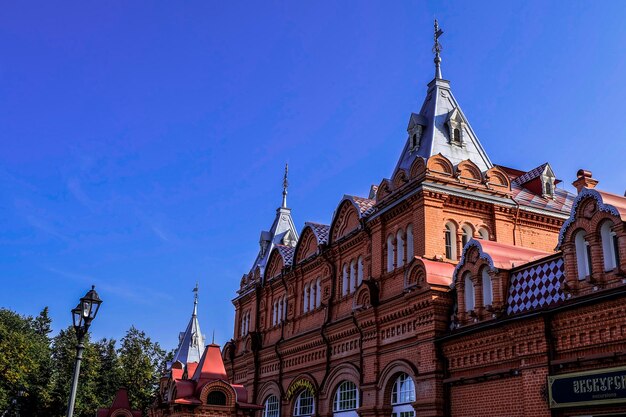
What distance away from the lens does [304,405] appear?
28.6 m

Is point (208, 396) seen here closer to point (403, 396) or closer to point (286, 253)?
point (403, 396)

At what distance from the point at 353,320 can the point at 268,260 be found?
40.5 feet

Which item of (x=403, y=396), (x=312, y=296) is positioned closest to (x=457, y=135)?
(x=403, y=396)

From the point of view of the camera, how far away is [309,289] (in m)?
31.1

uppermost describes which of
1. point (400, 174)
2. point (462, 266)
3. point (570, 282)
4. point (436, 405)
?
point (400, 174)

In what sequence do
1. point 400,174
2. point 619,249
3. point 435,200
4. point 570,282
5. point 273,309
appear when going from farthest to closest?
point 273,309 < point 400,174 < point 435,200 < point 570,282 < point 619,249

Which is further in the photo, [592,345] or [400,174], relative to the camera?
[400,174]

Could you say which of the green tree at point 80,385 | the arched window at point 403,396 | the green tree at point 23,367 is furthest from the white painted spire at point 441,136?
the green tree at point 80,385

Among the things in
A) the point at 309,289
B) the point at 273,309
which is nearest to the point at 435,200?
the point at 309,289

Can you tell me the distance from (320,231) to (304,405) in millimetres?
7955

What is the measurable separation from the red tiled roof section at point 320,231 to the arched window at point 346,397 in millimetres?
6850

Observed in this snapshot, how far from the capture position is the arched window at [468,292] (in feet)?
61.9

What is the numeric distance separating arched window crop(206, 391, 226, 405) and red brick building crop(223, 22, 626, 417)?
389 cm

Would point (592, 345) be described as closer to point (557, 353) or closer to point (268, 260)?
point (557, 353)
